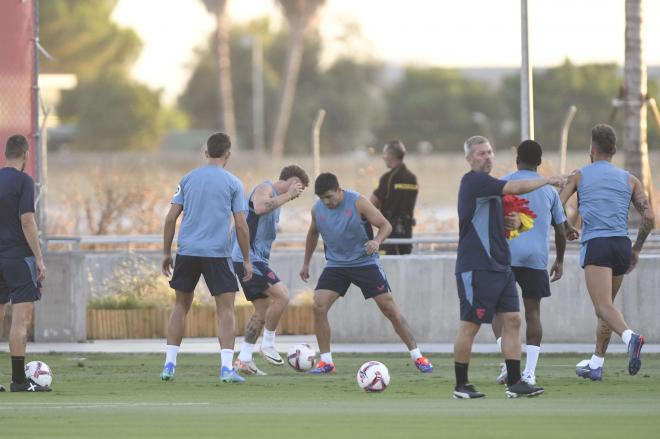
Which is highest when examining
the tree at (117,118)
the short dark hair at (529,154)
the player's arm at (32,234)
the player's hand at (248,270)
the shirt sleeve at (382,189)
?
the tree at (117,118)

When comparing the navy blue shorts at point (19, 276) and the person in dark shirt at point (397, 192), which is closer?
the navy blue shorts at point (19, 276)

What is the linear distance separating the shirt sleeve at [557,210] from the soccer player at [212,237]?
8.40ft

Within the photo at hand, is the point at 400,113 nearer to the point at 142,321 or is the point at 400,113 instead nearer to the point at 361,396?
the point at 142,321

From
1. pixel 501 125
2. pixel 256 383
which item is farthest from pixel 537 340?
pixel 501 125

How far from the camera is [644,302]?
16453 millimetres

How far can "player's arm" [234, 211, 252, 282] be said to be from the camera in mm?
12742

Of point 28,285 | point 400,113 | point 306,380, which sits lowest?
point 306,380

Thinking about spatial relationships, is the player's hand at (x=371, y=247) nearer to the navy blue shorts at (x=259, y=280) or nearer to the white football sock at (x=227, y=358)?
the navy blue shorts at (x=259, y=280)

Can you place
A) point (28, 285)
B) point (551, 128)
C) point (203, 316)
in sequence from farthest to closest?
point (551, 128)
point (203, 316)
point (28, 285)

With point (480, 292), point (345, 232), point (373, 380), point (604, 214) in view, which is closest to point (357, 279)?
point (345, 232)

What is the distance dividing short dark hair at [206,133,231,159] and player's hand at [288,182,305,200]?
88 cm

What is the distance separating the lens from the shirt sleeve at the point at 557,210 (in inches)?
484

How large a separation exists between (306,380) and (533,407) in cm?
306

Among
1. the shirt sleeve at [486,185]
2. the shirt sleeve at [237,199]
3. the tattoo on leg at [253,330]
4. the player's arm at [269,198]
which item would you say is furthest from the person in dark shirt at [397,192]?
the shirt sleeve at [486,185]
